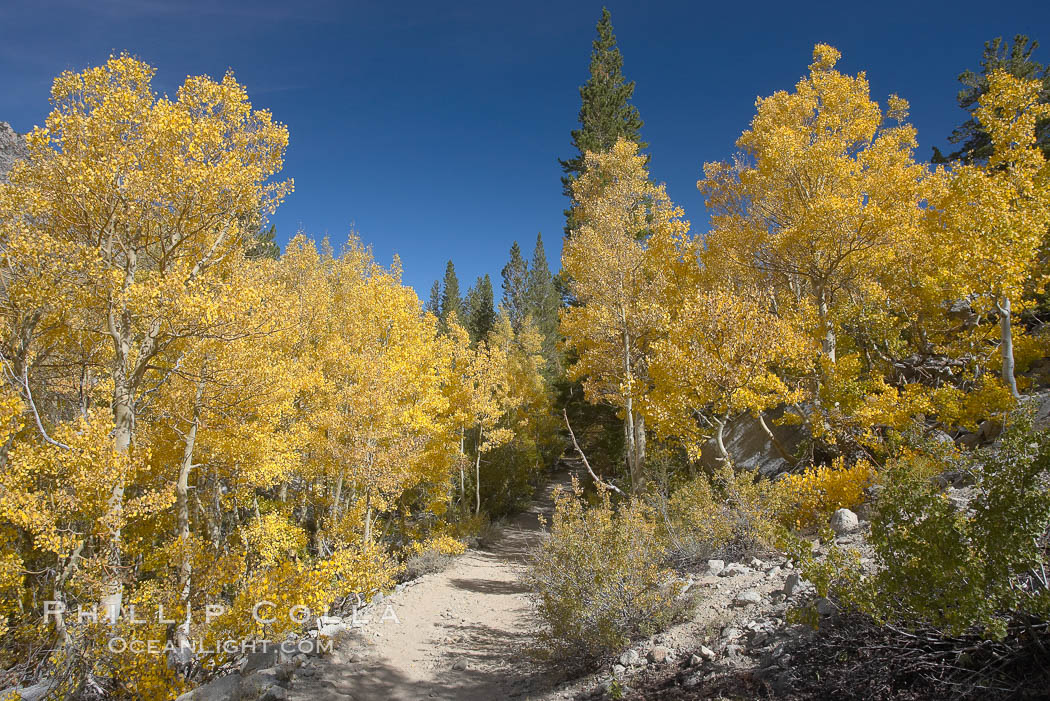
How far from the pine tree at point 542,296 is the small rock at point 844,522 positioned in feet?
101

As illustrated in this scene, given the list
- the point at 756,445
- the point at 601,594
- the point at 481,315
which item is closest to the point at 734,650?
the point at 601,594

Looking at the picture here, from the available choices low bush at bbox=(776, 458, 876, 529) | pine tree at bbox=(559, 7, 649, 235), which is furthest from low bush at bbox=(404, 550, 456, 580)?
pine tree at bbox=(559, 7, 649, 235)

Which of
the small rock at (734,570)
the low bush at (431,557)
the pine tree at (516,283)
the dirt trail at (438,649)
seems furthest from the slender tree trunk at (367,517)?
the pine tree at (516,283)

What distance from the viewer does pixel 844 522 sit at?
6.63m

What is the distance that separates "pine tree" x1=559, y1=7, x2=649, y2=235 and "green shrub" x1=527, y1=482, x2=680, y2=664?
20.4 m

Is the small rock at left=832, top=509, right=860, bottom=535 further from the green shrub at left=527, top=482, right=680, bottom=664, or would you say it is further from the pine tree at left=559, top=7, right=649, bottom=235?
the pine tree at left=559, top=7, right=649, bottom=235

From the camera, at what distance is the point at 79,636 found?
5734mm

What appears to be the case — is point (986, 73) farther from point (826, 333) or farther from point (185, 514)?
point (185, 514)

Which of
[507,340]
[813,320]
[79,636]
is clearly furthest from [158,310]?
[507,340]

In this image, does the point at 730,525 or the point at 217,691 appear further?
the point at 730,525

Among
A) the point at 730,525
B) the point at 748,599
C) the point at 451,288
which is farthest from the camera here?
the point at 451,288

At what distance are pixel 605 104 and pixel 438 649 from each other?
24.2 meters

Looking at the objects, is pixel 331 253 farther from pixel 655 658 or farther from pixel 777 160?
pixel 655 658

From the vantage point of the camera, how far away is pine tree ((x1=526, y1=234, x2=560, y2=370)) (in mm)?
39656
